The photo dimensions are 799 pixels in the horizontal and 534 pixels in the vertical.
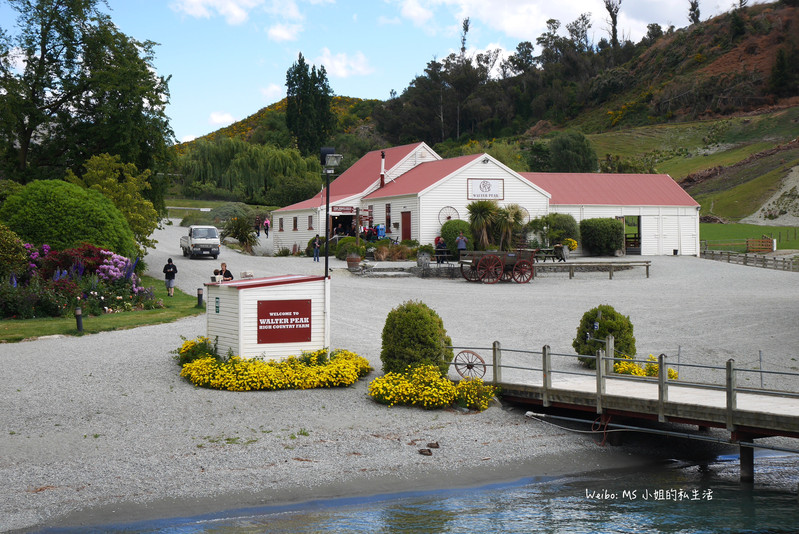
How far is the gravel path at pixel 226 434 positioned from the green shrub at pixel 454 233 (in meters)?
18.7

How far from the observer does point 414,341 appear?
1609 centimetres

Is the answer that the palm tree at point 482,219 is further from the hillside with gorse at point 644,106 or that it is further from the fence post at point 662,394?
the hillside with gorse at point 644,106

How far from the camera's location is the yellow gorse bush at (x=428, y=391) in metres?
15.3

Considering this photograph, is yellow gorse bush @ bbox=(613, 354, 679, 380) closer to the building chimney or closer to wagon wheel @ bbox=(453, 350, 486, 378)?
wagon wheel @ bbox=(453, 350, 486, 378)

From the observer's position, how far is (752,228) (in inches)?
2813

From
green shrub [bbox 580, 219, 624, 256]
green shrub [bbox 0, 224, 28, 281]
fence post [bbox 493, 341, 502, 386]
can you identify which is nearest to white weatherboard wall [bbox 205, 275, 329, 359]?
fence post [bbox 493, 341, 502, 386]

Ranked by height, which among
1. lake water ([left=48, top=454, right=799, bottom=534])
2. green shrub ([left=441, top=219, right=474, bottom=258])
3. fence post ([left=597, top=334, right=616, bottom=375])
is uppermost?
green shrub ([left=441, top=219, right=474, bottom=258])

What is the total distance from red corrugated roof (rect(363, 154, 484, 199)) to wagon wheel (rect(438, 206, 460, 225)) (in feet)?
5.12

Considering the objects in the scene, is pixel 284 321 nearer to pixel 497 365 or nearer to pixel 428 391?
pixel 428 391

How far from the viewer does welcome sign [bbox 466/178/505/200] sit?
44344 mm

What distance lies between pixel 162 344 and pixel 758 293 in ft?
72.3

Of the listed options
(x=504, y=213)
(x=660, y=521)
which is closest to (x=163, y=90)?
(x=504, y=213)

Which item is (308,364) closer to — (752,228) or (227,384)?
(227,384)

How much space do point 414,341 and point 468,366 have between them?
129cm
